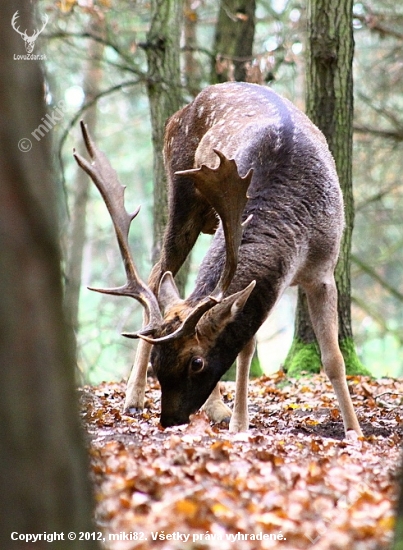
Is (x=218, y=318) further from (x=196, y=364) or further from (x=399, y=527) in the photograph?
(x=399, y=527)

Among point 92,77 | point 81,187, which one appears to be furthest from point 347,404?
point 92,77

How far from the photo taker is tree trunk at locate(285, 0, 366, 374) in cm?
907

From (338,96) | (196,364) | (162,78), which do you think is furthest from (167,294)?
(162,78)

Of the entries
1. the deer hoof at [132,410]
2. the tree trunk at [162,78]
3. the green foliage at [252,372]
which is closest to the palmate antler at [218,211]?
the deer hoof at [132,410]

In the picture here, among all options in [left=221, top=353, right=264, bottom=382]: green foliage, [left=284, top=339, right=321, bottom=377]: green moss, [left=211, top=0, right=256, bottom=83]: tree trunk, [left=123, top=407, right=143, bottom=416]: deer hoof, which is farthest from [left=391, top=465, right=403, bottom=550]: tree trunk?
[left=211, top=0, right=256, bottom=83]: tree trunk

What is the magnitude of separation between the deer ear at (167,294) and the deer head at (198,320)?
0.06 meters

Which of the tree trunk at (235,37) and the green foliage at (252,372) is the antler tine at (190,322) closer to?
the green foliage at (252,372)

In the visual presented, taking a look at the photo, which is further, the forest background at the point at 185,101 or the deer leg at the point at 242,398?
the forest background at the point at 185,101

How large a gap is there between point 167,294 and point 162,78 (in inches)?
175

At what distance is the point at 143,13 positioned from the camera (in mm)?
13219

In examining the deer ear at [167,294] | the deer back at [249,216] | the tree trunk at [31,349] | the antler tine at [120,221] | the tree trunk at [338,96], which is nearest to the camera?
the tree trunk at [31,349]

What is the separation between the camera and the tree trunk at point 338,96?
357 inches

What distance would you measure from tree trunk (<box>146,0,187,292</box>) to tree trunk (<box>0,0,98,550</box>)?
718 cm

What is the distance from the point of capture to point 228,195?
18.5 feet
